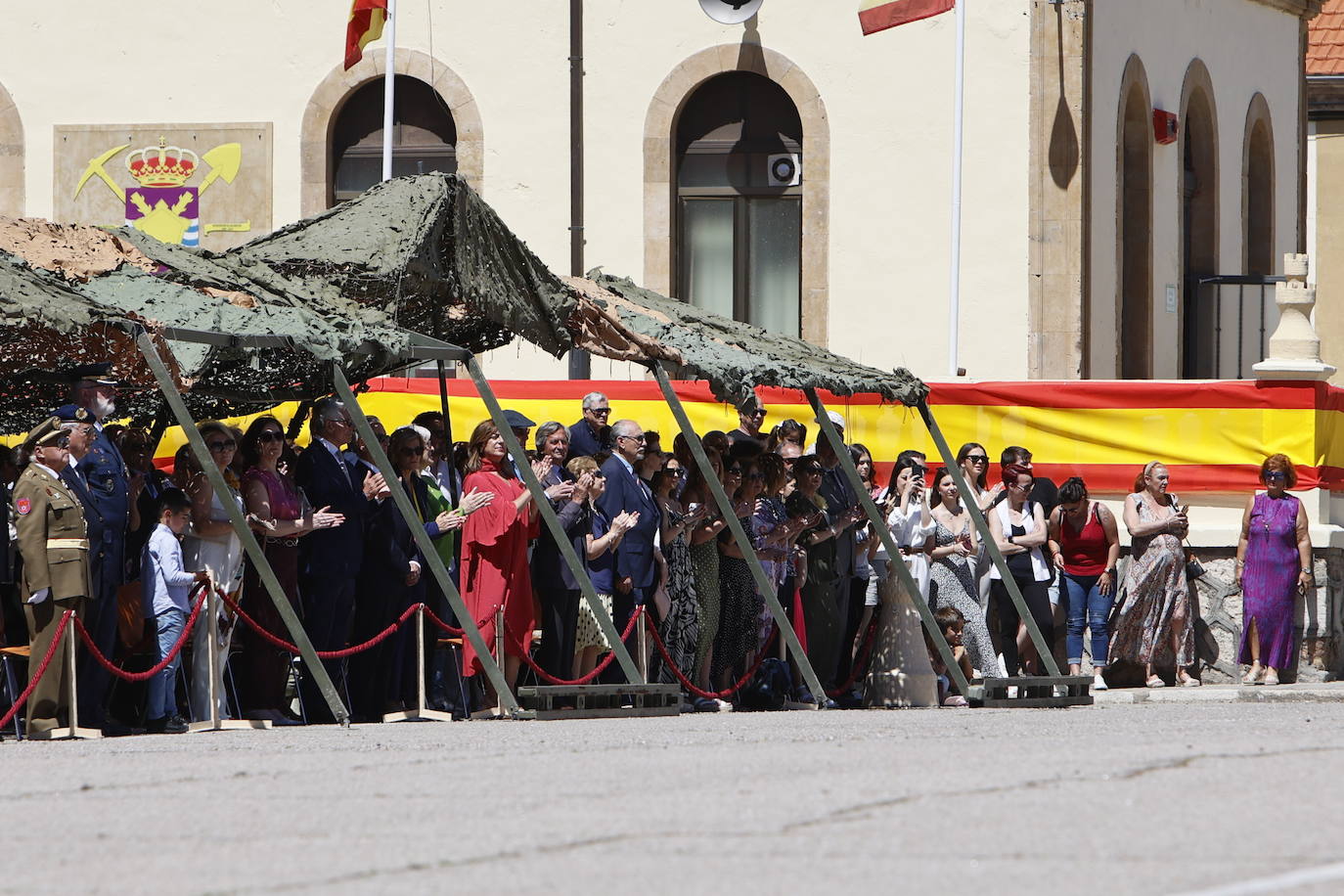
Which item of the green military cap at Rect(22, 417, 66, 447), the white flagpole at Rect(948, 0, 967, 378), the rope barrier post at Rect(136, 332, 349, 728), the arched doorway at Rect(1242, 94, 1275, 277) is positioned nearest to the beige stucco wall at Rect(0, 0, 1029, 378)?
the white flagpole at Rect(948, 0, 967, 378)

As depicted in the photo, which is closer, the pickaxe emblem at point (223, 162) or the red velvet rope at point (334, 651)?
the red velvet rope at point (334, 651)

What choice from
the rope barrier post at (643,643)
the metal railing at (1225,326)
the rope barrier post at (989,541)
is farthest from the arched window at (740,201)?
the rope barrier post at (643,643)

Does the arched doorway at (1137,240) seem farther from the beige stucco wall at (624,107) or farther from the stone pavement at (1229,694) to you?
the stone pavement at (1229,694)

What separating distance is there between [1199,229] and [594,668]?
51.4 feet

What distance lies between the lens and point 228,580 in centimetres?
1309

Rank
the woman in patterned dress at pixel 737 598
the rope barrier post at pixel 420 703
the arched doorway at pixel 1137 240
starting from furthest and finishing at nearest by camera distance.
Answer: the arched doorway at pixel 1137 240 < the woman in patterned dress at pixel 737 598 < the rope barrier post at pixel 420 703

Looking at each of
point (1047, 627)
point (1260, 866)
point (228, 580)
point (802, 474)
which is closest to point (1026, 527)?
point (1047, 627)

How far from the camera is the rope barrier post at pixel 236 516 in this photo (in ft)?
39.4

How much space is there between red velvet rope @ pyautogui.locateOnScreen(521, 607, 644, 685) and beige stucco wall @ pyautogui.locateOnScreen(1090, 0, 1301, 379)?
33.0 feet

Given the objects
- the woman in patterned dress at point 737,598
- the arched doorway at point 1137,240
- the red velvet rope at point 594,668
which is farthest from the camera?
the arched doorway at point 1137,240

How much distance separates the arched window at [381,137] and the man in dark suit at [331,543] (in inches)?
414

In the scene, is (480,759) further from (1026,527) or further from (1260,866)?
(1026,527)

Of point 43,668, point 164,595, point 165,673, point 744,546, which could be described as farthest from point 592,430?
point 43,668

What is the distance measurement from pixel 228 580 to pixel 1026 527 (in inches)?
262
